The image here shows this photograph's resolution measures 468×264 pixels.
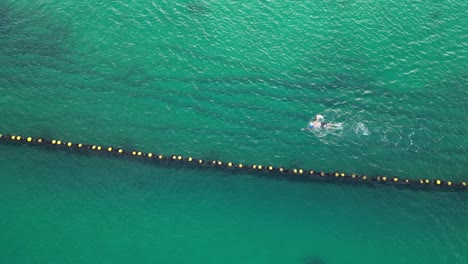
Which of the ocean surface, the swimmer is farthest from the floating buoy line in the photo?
the swimmer

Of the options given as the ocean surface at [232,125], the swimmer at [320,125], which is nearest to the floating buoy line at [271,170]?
the ocean surface at [232,125]

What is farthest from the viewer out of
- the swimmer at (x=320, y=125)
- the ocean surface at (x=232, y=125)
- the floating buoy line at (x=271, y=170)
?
the swimmer at (x=320, y=125)

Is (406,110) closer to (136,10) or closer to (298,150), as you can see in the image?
(298,150)

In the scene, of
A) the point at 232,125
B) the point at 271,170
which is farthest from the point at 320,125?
the point at 232,125

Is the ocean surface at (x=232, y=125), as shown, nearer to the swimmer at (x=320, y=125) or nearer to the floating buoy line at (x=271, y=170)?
the floating buoy line at (x=271, y=170)

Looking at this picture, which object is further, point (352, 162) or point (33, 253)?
point (352, 162)

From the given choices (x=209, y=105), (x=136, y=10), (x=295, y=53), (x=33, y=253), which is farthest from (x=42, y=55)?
(x=295, y=53)
